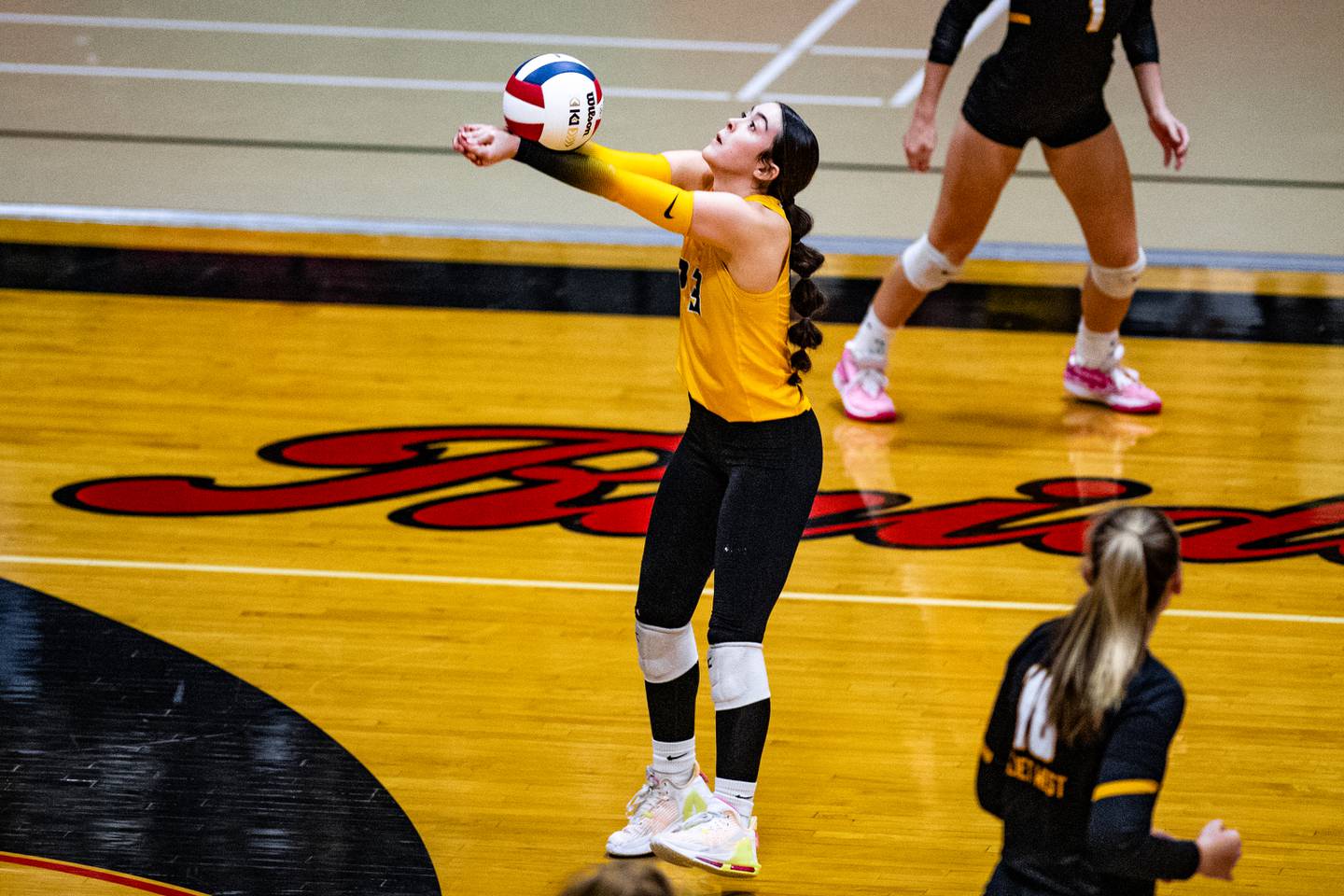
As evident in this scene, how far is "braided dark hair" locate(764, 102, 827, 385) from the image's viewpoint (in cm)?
348

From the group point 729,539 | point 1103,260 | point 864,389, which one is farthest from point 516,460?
point 729,539

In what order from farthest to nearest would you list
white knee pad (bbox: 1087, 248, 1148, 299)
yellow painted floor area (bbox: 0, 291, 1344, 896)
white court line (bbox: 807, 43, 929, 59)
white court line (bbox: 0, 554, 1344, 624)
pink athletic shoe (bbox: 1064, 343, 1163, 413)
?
1. white court line (bbox: 807, 43, 929, 59)
2. pink athletic shoe (bbox: 1064, 343, 1163, 413)
3. white knee pad (bbox: 1087, 248, 1148, 299)
4. white court line (bbox: 0, 554, 1344, 624)
5. yellow painted floor area (bbox: 0, 291, 1344, 896)

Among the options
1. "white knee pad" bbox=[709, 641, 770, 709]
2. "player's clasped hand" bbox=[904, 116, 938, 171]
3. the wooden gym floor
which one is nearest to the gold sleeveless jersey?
"white knee pad" bbox=[709, 641, 770, 709]

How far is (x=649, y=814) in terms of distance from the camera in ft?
12.4

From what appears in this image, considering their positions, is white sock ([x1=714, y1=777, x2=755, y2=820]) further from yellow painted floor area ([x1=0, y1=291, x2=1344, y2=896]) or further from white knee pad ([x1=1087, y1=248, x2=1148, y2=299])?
white knee pad ([x1=1087, y1=248, x2=1148, y2=299])

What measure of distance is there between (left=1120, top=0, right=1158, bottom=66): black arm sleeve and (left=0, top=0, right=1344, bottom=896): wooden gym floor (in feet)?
4.80

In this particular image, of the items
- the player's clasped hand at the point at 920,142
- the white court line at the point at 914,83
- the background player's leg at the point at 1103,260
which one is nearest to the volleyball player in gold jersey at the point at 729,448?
the player's clasped hand at the point at 920,142

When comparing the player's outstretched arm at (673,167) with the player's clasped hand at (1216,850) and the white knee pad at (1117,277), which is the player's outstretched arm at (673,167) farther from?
the white knee pad at (1117,277)

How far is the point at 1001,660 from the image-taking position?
4711 mm

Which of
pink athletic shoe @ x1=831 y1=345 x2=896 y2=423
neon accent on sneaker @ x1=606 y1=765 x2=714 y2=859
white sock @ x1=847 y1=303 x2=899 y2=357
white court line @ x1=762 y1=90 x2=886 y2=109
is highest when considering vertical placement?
white court line @ x1=762 y1=90 x2=886 y2=109

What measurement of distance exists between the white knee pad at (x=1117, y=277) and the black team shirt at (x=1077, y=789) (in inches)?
158

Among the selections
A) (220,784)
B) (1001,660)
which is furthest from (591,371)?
(220,784)

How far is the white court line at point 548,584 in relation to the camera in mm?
5016

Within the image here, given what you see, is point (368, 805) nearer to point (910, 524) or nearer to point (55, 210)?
point (910, 524)
